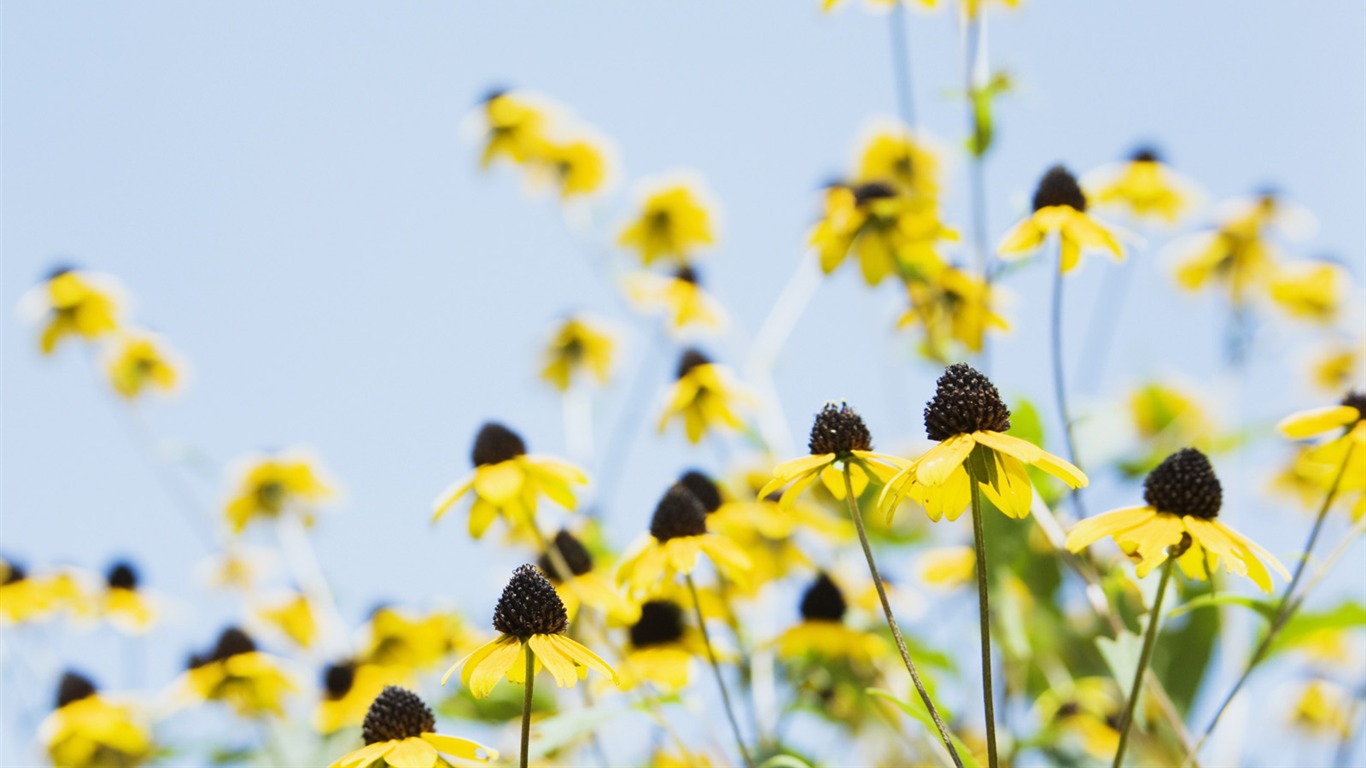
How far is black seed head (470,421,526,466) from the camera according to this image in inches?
86.3

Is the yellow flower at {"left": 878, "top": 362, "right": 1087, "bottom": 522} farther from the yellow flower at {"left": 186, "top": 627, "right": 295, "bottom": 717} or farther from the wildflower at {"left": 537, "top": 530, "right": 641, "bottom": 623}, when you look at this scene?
the yellow flower at {"left": 186, "top": 627, "right": 295, "bottom": 717}

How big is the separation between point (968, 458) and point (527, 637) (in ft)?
1.85

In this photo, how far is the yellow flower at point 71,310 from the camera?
15.7 ft

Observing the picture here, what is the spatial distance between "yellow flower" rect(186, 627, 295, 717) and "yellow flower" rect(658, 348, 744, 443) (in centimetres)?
136

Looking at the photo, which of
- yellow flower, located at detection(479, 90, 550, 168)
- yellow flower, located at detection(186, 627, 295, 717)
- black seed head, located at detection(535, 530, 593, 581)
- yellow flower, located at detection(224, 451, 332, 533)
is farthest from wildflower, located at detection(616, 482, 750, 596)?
yellow flower, located at detection(224, 451, 332, 533)

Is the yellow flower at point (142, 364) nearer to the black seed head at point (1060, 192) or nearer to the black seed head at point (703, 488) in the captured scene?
the black seed head at point (703, 488)

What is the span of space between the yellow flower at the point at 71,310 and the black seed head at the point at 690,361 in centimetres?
287

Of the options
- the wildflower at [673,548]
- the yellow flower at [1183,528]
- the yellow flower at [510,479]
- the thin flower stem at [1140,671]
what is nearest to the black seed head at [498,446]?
the yellow flower at [510,479]

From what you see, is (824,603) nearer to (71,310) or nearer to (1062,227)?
(1062,227)

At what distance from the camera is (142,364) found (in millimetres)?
5098

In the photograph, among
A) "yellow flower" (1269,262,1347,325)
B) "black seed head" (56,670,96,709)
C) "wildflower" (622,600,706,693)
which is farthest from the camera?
"yellow flower" (1269,262,1347,325)

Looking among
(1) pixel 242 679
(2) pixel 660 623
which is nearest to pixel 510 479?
(2) pixel 660 623

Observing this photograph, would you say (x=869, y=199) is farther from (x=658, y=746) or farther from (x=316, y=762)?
(x=316, y=762)

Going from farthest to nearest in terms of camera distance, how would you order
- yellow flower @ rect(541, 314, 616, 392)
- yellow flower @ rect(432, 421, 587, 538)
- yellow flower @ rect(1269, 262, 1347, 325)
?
yellow flower @ rect(541, 314, 616, 392), yellow flower @ rect(1269, 262, 1347, 325), yellow flower @ rect(432, 421, 587, 538)
